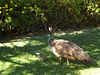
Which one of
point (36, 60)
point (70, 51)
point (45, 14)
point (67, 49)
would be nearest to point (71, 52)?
point (70, 51)

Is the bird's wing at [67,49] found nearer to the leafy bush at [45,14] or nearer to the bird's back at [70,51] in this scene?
the bird's back at [70,51]

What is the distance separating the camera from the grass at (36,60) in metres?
4.71

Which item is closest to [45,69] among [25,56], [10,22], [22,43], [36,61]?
[36,61]

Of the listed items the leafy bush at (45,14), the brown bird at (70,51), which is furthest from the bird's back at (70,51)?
the leafy bush at (45,14)

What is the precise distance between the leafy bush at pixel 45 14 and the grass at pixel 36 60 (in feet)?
4.00

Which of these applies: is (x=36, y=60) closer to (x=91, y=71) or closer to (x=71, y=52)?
(x=71, y=52)

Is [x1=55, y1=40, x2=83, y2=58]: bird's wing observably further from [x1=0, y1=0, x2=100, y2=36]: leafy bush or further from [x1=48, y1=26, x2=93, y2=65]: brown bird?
[x1=0, y1=0, x2=100, y2=36]: leafy bush

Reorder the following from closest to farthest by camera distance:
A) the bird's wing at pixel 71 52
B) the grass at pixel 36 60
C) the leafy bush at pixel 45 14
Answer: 1. the bird's wing at pixel 71 52
2. the grass at pixel 36 60
3. the leafy bush at pixel 45 14

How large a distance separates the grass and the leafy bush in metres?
1.22

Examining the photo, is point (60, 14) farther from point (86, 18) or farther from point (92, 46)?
point (92, 46)

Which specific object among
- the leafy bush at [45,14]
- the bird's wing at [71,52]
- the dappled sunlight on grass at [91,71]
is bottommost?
the dappled sunlight on grass at [91,71]

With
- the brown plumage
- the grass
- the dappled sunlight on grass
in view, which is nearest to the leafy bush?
the grass

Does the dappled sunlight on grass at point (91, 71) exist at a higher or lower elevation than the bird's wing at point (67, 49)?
lower

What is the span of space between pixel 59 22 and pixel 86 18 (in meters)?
1.78
